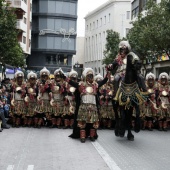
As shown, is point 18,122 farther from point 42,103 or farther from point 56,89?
point 56,89

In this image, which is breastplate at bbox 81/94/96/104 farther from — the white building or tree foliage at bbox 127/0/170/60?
the white building

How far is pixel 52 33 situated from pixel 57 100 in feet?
166

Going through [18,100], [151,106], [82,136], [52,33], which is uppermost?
[52,33]

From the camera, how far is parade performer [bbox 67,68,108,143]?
36.9ft

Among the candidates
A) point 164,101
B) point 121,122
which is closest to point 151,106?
point 164,101

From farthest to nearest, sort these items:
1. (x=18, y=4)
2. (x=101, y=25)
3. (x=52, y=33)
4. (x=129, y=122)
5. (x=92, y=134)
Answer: (x=101, y=25) < (x=52, y=33) < (x=18, y=4) < (x=129, y=122) < (x=92, y=134)

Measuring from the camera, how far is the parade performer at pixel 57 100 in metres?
14.2

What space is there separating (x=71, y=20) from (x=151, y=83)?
52416 mm

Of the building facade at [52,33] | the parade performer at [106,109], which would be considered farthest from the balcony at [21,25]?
the parade performer at [106,109]

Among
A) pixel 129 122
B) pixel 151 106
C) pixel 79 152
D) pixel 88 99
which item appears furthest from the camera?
pixel 151 106

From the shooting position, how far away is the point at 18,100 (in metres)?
14.2

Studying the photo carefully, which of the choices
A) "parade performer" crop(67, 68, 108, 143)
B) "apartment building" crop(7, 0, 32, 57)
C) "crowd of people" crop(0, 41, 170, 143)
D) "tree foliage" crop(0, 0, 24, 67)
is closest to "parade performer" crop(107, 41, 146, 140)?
"parade performer" crop(67, 68, 108, 143)

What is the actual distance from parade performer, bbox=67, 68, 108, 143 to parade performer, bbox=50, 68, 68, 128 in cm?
269

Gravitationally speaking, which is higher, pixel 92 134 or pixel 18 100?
pixel 18 100
